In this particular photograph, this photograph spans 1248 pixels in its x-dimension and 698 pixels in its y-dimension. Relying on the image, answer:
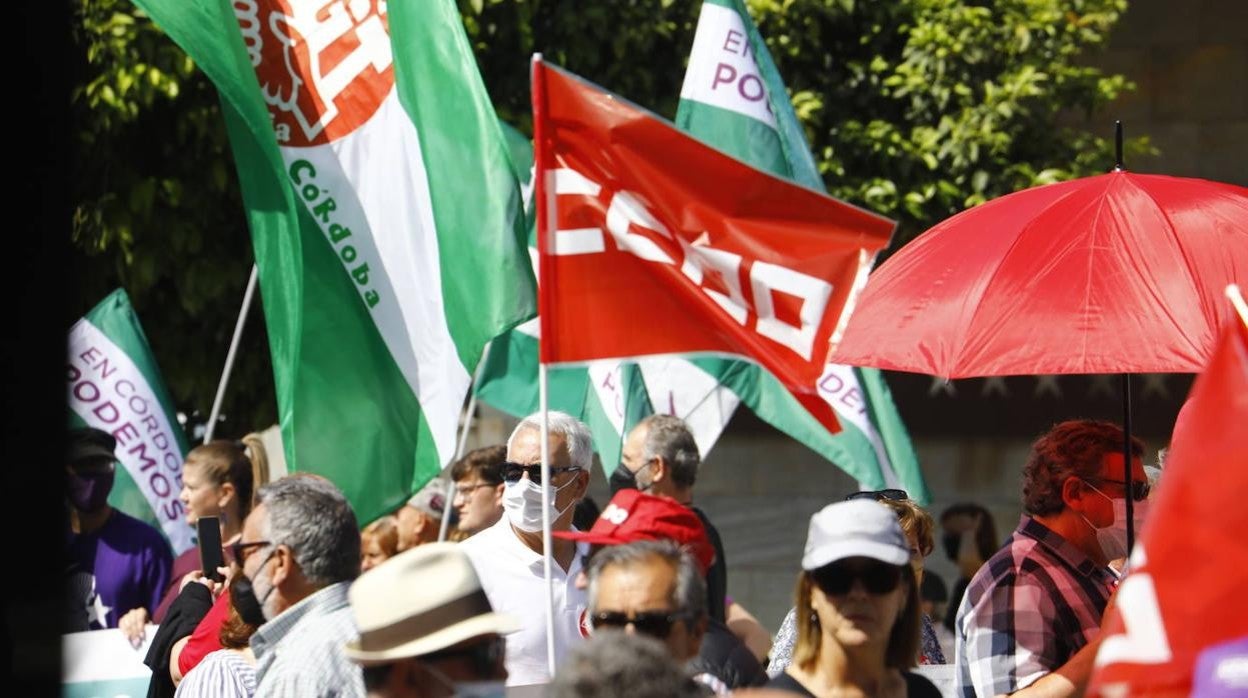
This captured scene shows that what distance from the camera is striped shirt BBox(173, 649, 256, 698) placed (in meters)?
5.05

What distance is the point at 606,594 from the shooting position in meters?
4.21

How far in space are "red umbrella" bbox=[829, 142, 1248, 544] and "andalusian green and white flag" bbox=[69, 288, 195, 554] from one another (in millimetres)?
4429

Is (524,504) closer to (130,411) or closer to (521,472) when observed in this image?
(521,472)

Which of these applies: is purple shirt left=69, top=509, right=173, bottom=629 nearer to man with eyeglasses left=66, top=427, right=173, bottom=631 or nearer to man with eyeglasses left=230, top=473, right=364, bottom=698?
man with eyeglasses left=66, top=427, right=173, bottom=631

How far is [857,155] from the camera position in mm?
12438

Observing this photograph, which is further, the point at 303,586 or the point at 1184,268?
the point at 1184,268

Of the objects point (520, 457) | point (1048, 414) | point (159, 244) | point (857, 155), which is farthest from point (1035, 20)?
point (520, 457)

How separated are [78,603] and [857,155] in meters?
6.34

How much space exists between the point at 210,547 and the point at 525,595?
3.20 ft

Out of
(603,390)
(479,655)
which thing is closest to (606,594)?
(479,655)

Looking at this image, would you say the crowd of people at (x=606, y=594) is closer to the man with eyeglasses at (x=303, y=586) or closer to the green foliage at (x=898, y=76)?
the man with eyeglasses at (x=303, y=586)

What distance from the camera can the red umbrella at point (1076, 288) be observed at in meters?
5.39

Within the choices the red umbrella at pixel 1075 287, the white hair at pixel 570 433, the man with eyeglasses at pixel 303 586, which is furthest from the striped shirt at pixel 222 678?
the red umbrella at pixel 1075 287

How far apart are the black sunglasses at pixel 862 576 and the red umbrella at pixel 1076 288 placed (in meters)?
1.35
